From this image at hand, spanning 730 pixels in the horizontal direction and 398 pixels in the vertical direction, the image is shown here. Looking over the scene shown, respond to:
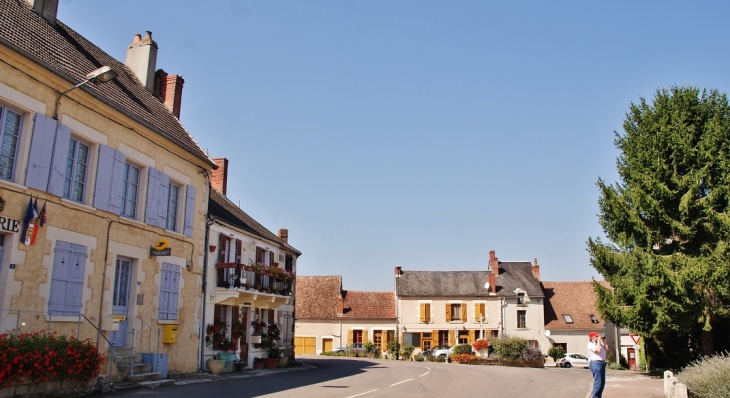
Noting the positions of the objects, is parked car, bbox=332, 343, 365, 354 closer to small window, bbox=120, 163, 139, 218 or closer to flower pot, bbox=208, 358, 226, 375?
flower pot, bbox=208, 358, 226, 375

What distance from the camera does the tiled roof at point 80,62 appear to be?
12.8m

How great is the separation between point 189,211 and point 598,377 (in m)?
12.1

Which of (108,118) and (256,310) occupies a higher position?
(108,118)

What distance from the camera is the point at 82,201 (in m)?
13.7

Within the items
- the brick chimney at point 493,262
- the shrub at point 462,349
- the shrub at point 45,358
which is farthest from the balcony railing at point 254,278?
the brick chimney at point 493,262

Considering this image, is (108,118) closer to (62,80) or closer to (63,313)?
(62,80)

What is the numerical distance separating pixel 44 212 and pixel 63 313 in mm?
2221

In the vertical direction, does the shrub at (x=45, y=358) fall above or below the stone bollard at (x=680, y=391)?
above

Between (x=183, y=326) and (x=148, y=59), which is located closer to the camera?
(x=183, y=326)

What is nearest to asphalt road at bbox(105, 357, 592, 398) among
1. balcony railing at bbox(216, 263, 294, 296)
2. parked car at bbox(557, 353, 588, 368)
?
balcony railing at bbox(216, 263, 294, 296)

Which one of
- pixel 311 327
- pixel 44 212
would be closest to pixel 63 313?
pixel 44 212

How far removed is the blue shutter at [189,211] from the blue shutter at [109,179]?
3035mm

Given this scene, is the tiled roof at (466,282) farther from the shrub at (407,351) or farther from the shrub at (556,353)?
the shrub at (407,351)

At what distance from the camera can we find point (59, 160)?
1280 centimetres
